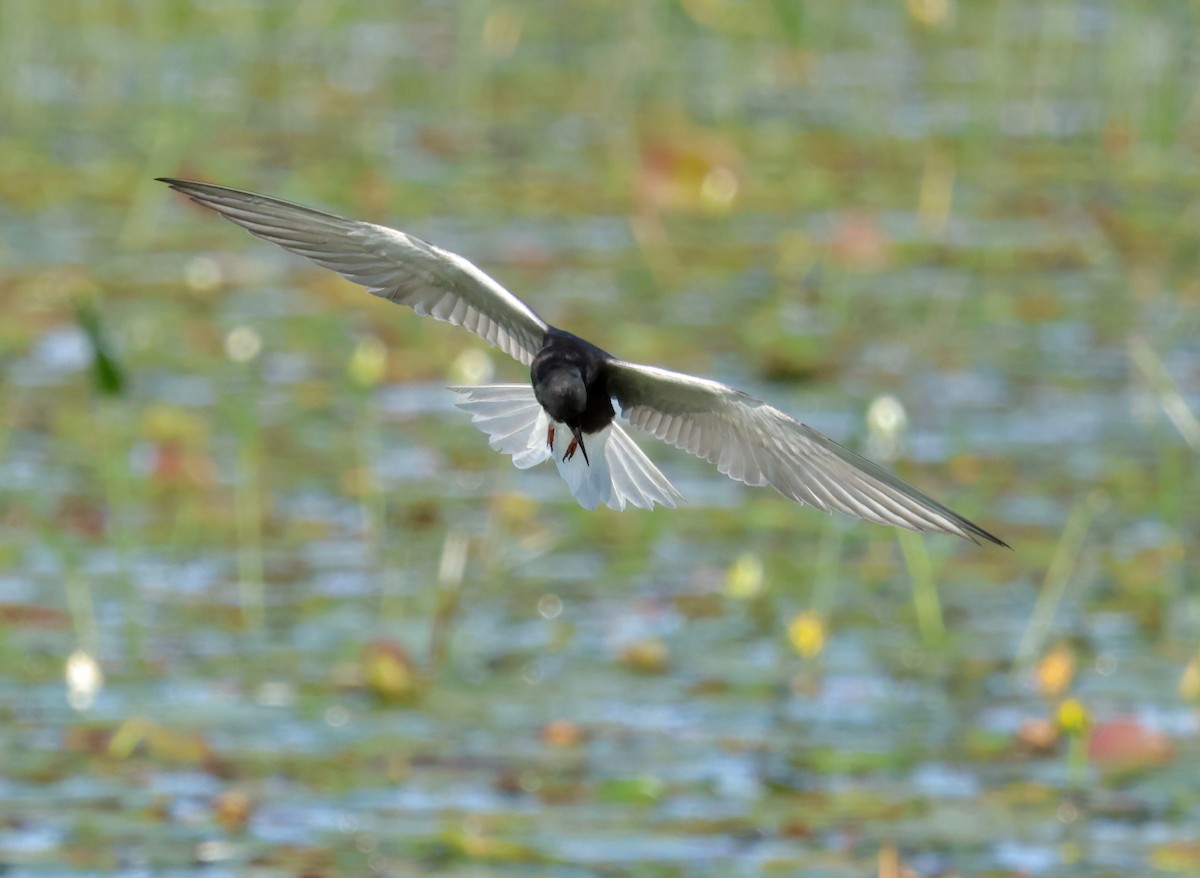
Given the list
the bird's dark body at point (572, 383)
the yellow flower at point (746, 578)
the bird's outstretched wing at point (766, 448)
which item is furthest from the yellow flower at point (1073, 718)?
the bird's dark body at point (572, 383)

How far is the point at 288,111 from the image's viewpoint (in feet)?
37.5

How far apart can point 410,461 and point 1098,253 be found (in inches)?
126

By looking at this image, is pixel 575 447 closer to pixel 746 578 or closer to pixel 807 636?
pixel 807 636

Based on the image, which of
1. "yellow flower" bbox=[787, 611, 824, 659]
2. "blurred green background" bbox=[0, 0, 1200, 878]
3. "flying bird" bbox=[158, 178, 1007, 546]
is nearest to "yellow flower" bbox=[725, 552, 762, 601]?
"blurred green background" bbox=[0, 0, 1200, 878]

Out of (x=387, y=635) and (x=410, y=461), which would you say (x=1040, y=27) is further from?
(x=387, y=635)

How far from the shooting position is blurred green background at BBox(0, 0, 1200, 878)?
545 centimetres

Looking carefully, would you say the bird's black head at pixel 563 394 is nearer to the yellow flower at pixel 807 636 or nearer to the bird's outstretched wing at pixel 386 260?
the bird's outstretched wing at pixel 386 260

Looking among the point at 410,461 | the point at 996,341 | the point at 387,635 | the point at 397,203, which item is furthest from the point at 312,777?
the point at 397,203

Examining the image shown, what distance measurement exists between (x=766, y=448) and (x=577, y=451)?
0.40m

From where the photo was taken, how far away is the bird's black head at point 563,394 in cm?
425

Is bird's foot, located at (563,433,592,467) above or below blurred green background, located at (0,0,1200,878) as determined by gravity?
below

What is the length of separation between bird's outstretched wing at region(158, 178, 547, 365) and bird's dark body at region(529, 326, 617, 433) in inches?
5.5

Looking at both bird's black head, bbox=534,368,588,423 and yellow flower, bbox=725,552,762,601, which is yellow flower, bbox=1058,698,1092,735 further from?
Result: bird's black head, bbox=534,368,588,423

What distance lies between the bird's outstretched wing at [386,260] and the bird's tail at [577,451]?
0.53ft
